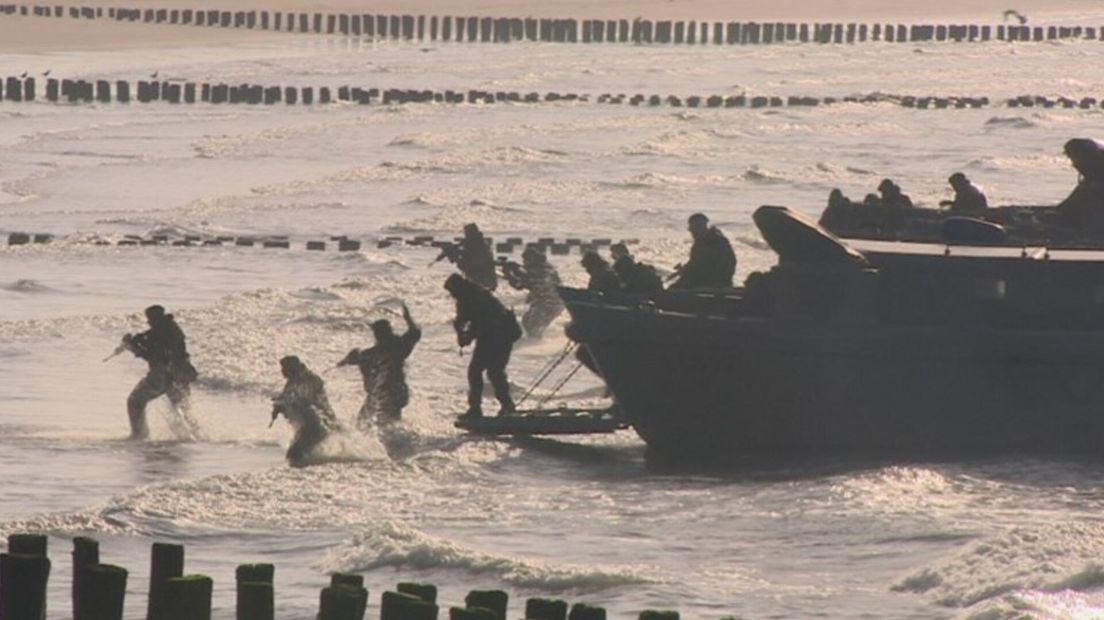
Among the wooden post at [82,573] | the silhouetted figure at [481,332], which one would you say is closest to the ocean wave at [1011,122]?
the silhouetted figure at [481,332]

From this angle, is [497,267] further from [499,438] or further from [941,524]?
[941,524]

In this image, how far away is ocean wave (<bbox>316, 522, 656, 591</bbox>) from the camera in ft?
63.1

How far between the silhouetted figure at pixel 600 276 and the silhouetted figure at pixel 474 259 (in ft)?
19.8

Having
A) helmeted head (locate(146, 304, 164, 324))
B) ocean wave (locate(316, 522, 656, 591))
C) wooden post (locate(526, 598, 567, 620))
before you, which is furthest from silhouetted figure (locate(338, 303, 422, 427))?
wooden post (locate(526, 598, 567, 620))

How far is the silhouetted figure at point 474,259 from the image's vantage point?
106ft

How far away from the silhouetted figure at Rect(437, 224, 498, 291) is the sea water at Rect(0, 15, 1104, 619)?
2.56ft

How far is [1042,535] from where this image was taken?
20.8m

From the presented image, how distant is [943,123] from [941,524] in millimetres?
54784

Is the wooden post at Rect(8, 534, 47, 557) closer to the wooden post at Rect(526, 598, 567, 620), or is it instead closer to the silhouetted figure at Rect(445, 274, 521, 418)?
the wooden post at Rect(526, 598, 567, 620)

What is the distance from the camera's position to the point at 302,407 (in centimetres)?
2423

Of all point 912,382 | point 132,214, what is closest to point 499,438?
point 912,382

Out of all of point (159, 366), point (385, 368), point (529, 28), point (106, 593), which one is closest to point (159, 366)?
point (159, 366)

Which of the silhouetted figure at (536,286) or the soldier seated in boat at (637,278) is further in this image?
the silhouetted figure at (536,286)

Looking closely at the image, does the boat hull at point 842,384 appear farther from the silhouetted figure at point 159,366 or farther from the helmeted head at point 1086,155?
the silhouetted figure at point 159,366
